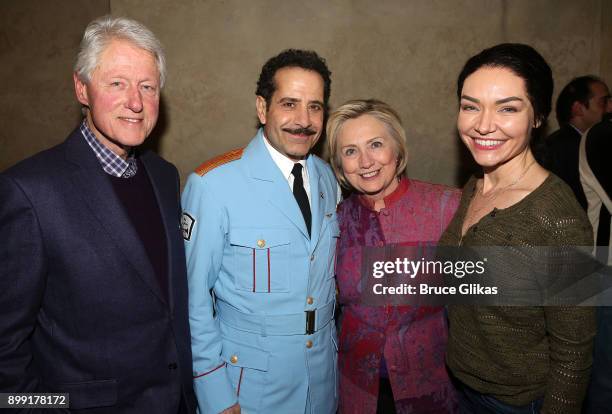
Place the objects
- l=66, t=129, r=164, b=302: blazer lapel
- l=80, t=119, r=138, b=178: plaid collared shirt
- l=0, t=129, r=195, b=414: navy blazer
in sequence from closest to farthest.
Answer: l=0, t=129, r=195, b=414: navy blazer < l=66, t=129, r=164, b=302: blazer lapel < l=80, t=119, r=138, b=178: plaid collared shirt

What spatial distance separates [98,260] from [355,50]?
2.73 m

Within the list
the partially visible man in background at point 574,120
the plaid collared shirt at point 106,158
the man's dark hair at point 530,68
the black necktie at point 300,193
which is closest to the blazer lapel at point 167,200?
the plaid collared shirt at point 106,158

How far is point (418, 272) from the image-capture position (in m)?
2.04

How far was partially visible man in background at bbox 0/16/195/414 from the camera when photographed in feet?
4.40

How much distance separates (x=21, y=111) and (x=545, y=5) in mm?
4659

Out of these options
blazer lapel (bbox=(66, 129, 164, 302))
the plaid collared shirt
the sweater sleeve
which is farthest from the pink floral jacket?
the plaid collared shirt

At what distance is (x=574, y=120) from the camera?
3506mm

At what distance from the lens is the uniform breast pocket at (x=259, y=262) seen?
1.91m

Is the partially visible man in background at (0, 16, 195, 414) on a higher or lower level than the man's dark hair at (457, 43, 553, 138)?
lower

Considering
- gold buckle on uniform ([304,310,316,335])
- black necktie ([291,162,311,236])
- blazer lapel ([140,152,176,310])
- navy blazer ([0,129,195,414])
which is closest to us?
navy blazer ([0,129,195,414])

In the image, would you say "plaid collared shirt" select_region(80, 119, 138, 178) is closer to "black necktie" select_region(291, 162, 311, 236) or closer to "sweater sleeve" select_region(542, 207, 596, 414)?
"black necktie" select_region(291, 162, 311, 236)

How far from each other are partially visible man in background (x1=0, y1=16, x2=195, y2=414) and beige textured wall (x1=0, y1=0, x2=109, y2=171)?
207 centimetres

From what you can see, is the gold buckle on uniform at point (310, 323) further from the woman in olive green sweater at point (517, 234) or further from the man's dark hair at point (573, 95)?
the man's dark hair at point (573, 95)

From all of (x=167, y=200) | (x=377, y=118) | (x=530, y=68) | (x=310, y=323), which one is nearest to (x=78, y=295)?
(x=167, y=200)
